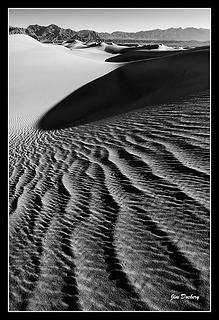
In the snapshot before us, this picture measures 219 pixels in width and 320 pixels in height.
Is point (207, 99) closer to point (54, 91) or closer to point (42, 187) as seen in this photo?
point (42, 187)

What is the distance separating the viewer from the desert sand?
241cm

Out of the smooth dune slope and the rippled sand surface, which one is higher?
the smooth dune slope

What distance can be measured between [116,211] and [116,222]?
0.73 feet

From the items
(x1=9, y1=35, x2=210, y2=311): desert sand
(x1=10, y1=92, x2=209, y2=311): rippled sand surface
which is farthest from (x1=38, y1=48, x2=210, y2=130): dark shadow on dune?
(x1=10, y1=92, x2=209, y2=311): rippled sand surface

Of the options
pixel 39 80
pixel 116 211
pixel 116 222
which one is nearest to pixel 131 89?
pixel 39 80

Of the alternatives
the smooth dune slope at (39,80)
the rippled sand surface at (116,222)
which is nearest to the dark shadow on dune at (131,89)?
the smooth dune slope at (39,80)

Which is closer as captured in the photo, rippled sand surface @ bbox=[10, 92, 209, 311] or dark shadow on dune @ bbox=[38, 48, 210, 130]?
rippled sand surface @ bbox=[10, 92, 209, 311]

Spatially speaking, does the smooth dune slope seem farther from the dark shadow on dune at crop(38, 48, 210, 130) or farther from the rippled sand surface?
the rippled sand surface

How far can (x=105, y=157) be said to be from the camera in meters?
5.14

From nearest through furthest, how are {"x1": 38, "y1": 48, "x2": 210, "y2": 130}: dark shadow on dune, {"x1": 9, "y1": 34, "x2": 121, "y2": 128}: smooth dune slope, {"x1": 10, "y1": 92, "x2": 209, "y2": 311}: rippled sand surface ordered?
{"x1": 10, "y1": 92, "x2": 209, "y2": 311}: rippled sand surface → {"x1": 38, "y1": 48, "x2": 210, "y2": 130}: dark shadow on dune → {"x1": 9, "y1": 34, "x2": 121, "y2": 128}: smooth dune slope

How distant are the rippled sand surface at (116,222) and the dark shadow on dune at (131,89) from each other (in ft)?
8.76

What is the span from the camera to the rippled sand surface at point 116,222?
2.39 metres

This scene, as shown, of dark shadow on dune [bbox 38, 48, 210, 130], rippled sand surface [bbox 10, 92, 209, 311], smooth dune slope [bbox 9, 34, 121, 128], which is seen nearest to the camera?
rippled sand surface [bbox 10, 92, 209, 311]

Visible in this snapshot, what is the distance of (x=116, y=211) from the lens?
3.46 meters
